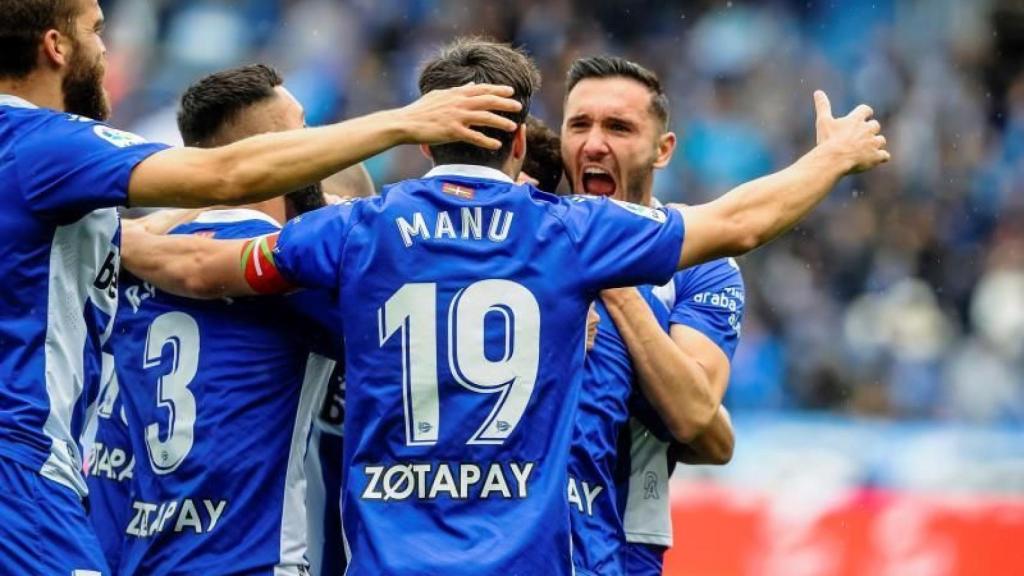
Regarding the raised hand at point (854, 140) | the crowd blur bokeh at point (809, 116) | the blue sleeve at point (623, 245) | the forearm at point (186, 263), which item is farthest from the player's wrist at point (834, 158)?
the crowd blur bokeh at point (809, 116)

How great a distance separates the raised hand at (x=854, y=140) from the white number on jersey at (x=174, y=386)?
1930 mm

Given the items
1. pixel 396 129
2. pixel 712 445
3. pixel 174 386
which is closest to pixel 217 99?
pixel 174 386

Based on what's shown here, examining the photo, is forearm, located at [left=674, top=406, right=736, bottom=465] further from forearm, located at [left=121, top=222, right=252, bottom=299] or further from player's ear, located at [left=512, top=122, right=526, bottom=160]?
forearm, located at [left=121, top=222, right=252, bottom=299]

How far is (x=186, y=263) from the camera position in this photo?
5.21 meters

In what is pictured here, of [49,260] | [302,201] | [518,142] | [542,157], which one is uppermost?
[542,157]

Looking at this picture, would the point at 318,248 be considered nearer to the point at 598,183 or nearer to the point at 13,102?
the point at 13,102

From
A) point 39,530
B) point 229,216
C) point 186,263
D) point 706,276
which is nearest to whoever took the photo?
point 39,530

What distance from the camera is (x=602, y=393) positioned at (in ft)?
18.3

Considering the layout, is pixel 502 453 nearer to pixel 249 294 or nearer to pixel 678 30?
pixel 249 294

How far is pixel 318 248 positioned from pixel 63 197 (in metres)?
0.67


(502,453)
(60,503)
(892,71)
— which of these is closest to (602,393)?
(502,453)

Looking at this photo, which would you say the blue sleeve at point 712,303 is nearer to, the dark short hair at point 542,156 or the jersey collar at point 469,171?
the dark short hair at point 542,156

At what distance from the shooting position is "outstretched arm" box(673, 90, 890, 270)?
192 inches

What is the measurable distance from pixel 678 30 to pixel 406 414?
1402 centimetres
